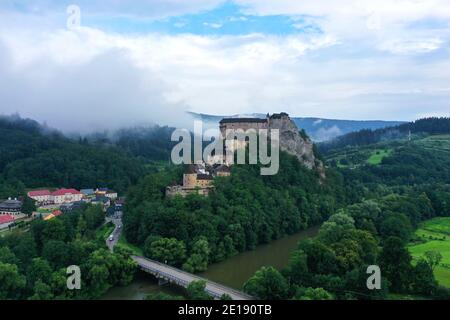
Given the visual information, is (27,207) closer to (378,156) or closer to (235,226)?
(235,226)

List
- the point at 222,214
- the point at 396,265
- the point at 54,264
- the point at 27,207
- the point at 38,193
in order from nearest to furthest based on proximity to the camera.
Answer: the point at 396,265 < the point at 54,264 < the point at 222,214 < the point at 27,207 < the point at 38,193

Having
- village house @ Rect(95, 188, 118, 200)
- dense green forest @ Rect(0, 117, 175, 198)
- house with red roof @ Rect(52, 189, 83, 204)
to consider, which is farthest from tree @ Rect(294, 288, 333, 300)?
dense green forest @ Rect(0, 117, 175, 198)

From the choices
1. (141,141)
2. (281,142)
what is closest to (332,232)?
(281,142)

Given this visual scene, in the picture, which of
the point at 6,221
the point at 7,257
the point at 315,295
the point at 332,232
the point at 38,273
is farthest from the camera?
the point at 6,221

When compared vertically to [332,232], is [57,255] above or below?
below

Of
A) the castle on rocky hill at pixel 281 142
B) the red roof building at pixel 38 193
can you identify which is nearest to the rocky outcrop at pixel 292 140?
the castle on rocky hill at pixel 281 142
